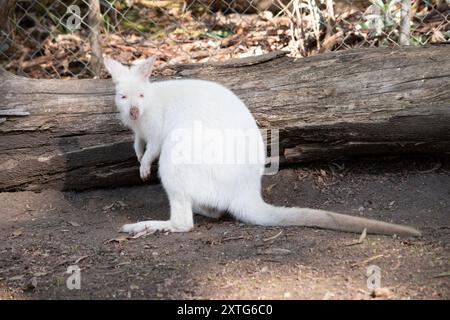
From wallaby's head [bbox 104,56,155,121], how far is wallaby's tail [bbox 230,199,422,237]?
0.82m

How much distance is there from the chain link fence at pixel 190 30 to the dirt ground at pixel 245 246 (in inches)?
71.1

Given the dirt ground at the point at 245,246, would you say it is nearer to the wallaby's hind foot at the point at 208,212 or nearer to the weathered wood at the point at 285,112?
the wallaby's hind foot at the point at 208,212

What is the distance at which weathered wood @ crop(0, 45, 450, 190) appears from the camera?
169 inches

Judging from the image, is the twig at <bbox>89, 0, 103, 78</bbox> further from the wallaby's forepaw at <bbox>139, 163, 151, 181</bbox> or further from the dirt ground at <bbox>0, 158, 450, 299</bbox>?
the wallaby's forepaw at <bbox>139, 163, 151, 181</bbox>

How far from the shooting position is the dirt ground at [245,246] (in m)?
3.12

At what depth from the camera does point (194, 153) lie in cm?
381

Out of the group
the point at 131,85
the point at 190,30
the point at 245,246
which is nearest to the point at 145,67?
the point at 131,85

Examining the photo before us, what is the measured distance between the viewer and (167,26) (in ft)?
22.2

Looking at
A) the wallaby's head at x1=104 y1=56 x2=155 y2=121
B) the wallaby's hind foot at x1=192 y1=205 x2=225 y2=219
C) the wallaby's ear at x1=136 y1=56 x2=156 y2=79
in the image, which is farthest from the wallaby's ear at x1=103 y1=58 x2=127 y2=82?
the wallaby's hind foot at x1=192 y1=205 x2=225 y2=219

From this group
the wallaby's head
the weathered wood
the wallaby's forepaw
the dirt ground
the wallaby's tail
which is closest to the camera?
the dirt ground

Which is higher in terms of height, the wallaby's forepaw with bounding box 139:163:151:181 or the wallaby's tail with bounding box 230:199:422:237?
the wallaby's forepaw with bounding box 139:163:151:181

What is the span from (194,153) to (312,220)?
74cm

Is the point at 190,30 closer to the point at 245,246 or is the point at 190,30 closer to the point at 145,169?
the point at 145,169

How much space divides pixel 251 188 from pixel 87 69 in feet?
9.89
